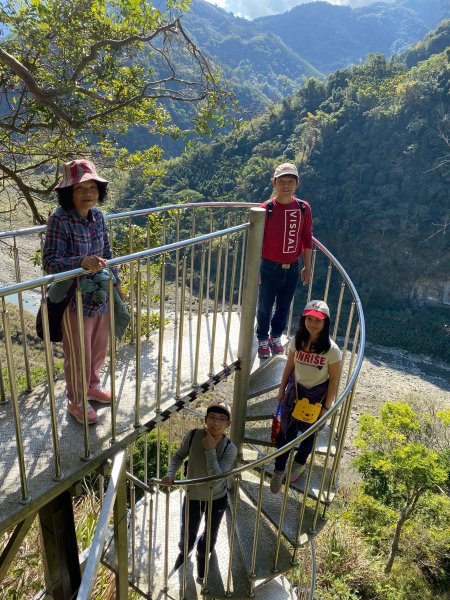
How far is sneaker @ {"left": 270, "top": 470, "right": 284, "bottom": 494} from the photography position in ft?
10.8

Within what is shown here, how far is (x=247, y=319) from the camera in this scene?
326 cm

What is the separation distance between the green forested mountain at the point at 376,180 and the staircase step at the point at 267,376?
2856 cm

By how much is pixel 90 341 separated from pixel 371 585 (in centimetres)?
829

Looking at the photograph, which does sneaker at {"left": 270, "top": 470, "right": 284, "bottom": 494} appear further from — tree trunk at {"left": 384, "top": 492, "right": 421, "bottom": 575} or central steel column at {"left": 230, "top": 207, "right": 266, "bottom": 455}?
tree trunk at {"left": 384, "top": 492, "right": 421, "bottom": 575}

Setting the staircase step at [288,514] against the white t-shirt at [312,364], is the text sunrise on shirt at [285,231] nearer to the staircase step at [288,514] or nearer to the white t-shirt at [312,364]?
the white t-shirt at [312,364]

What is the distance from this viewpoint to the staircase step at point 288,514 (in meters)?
3.13

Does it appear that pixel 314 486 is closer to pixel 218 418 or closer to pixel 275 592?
pixel 218 418

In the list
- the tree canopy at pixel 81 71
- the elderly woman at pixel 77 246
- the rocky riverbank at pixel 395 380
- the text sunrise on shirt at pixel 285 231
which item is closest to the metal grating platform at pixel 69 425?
the elderly woman at pixel 77 246

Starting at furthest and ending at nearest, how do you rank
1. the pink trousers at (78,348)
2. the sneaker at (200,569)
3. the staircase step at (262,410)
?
1. the staircase step at (262,410)
2. the sneaker at (200,569)
3. the pink trousers at (78,348)

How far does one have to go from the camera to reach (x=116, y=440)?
2.55 meters

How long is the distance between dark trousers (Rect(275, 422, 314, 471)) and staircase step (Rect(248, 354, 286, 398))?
0.45 m

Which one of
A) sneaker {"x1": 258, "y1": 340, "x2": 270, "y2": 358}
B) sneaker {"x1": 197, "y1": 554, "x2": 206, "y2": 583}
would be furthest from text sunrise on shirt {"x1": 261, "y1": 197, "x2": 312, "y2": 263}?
sneaker {"x1": 197, "y1": 554, "x2": 206, "y2": 583}

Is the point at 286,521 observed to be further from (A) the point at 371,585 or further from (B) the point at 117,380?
(A) the point at 371,585

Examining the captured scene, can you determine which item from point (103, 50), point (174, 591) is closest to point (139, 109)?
point (103, 50)
